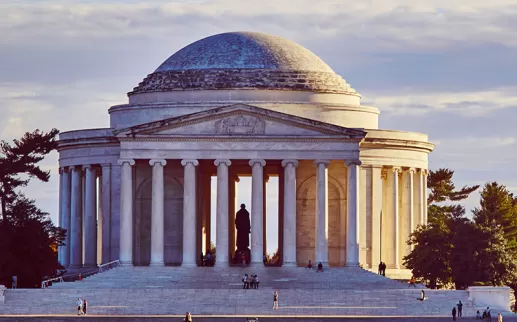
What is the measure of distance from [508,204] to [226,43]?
26.7 m

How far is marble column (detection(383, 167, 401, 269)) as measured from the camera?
182 m

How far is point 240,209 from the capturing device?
181 meters

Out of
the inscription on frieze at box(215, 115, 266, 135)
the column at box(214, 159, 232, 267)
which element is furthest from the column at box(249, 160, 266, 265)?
the inscription on frieze at box(215, 115, 266, 135)

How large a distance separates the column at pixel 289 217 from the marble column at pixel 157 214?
9417 mm

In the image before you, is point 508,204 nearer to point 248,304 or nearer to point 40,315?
point 248,304

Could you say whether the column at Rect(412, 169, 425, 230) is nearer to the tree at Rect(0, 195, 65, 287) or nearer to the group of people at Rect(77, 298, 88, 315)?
the tree at Rect(0, 195, 65, 287)

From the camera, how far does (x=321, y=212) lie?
172m

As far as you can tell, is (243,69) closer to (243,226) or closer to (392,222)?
(243,226)

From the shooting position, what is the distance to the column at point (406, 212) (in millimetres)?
184375

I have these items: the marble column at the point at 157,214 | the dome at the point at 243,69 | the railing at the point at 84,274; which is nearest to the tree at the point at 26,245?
the railing at the point at 84,274

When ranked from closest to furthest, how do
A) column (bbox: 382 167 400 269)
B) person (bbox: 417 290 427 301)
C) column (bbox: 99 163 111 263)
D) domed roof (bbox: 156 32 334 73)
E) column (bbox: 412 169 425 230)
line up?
person (bbox: 417 290 427 301) < domed roof (bbox: 156 32 334 73) < column (bbox: 99 163 111 263) < column (bbox: 382 167 400 269) < column (bbox: 412 169 425 230)

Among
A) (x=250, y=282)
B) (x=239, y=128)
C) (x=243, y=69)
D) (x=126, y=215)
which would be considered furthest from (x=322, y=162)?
(x=126, y=215)

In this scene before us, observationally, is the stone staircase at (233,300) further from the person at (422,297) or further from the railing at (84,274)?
the railing at (84,274)

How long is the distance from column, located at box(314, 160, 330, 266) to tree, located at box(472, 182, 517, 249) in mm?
13241
